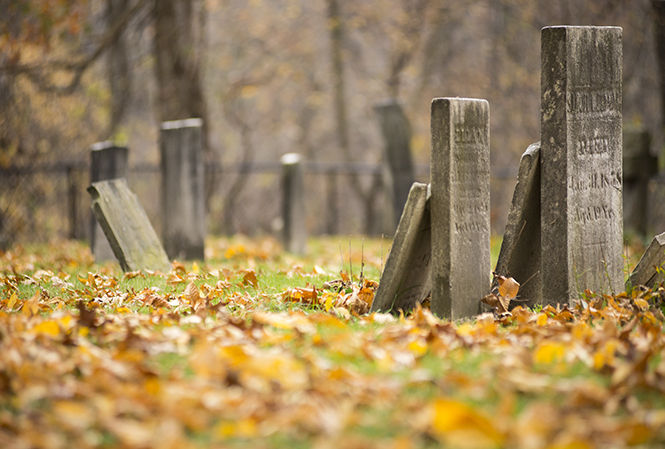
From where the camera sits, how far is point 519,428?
2.61 meters

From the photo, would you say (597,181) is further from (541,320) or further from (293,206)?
(293,206)

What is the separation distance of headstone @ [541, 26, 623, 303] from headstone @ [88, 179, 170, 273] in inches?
147

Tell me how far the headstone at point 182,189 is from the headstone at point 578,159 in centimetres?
478

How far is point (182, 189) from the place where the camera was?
884 centimetres

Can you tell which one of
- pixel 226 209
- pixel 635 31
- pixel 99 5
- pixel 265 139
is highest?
pixel 99 5

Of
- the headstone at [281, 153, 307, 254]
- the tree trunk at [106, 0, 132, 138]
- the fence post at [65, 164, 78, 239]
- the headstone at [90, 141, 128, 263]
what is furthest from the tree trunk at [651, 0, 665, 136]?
the fence post at [65, 164, 78, 239]

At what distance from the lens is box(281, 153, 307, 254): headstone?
35.9 feet

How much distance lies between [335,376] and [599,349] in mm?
1378

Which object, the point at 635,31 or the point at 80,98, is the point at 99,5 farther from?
the point at 635,31

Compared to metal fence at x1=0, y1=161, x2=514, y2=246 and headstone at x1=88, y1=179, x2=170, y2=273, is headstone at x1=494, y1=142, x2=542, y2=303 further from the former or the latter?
metal fence at x1=0, y1=161, x2=514, y2=246

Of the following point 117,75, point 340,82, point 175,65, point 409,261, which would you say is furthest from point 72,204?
point 409,261

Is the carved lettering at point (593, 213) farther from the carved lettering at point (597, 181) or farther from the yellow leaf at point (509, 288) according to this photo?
the yellow leaf at point (509, 288)

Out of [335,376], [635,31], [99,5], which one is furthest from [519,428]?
[99,5]

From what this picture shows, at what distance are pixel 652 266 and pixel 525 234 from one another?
0.89m
